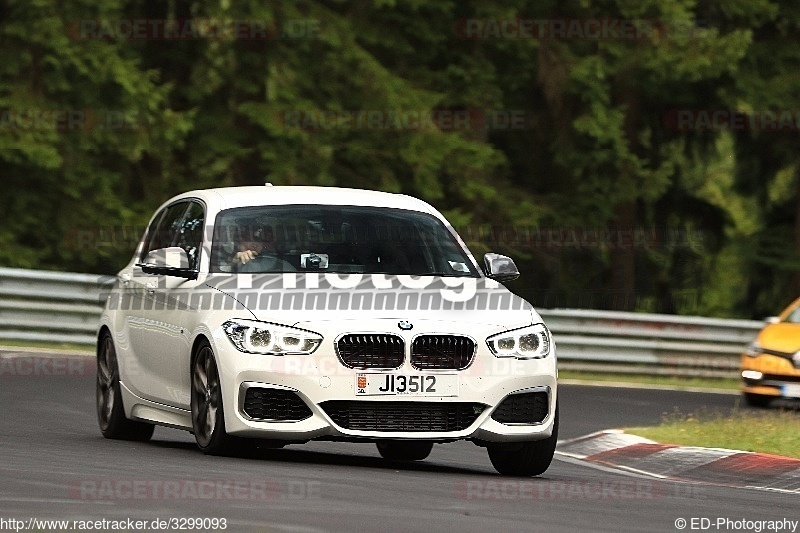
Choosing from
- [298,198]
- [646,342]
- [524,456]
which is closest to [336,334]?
[524,456]

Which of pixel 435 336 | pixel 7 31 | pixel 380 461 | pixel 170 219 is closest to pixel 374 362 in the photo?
pixel 435 336

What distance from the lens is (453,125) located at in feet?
107

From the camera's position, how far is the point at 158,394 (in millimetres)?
12828

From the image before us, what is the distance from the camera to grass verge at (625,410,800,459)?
1471 centimetres

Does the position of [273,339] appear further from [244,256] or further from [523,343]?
[523,343]

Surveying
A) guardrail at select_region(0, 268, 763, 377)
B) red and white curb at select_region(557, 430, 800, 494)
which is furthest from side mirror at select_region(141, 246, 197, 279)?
guardrail at select_region(0, 268, 763, 377)

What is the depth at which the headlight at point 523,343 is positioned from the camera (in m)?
11.6

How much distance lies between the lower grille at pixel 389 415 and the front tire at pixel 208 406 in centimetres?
65

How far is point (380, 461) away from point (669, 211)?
2437 centimetres

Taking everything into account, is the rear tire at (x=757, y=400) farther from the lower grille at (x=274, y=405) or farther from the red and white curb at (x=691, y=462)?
the lower grille at (x=274, y=405)

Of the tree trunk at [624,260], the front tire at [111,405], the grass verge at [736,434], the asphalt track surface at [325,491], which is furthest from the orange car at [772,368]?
the tree trunk at [624,260]

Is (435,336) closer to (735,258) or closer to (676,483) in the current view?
(676,483)

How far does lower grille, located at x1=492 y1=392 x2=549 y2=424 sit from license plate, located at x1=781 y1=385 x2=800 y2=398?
367 inches

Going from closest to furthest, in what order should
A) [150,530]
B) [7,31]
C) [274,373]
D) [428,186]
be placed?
[150,530] → [274,373] → [7,31] → [428,186]
